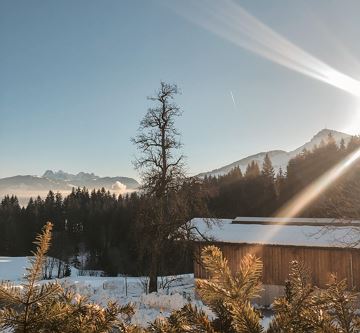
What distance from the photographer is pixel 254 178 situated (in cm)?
8350

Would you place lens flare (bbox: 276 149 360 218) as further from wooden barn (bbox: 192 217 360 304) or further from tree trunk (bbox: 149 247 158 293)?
tree trunk (bbox: 149 247 158 293)

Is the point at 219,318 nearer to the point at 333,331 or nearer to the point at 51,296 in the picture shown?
the point at 333,331

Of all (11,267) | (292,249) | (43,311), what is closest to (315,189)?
(292,249)

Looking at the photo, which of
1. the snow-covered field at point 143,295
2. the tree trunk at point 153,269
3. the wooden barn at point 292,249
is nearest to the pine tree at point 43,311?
the snow-covered field at point 143,295

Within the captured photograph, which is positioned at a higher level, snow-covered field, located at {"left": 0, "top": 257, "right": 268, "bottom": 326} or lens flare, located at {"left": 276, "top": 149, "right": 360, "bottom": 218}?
lens flare, located at {"left": 276, "top": 149, "right": 360, "bottom": 218}

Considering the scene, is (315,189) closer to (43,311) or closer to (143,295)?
(143,295)

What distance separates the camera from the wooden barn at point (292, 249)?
1977cm

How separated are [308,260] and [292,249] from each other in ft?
3.12

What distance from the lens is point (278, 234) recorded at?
74.9ft

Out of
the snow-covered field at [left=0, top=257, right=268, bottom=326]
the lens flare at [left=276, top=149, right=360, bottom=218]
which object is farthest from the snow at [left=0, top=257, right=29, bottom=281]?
the lens flare at [left=276, top=149, right=360, bottom=218]

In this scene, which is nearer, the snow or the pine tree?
the pine tree

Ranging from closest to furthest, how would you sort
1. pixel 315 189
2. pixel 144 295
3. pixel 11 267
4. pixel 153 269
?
pixel 144 295, pixel 153 269, pixel 11 267, pixel 315 189

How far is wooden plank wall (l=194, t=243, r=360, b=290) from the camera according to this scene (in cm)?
A: 1970

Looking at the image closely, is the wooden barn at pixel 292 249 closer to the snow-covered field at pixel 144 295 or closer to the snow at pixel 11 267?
the snow-covered field at pixel 144 295
